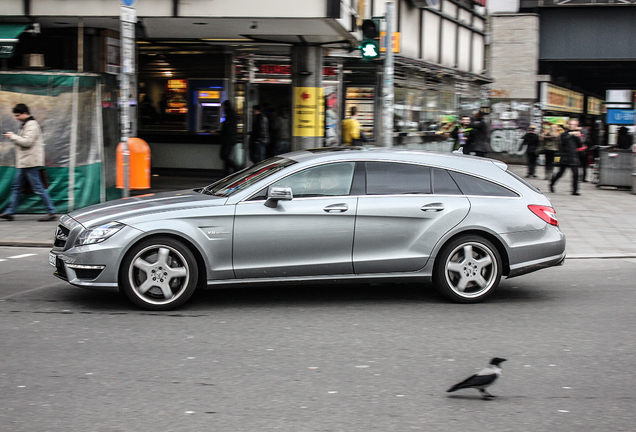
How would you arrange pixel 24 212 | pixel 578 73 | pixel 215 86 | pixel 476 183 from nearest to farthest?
pixel 476 183 → pixel 24 212 → pixel 215 86 → pixel 578 73

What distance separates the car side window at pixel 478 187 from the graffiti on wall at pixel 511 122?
22525 millimetres

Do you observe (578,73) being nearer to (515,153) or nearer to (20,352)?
(515,153)

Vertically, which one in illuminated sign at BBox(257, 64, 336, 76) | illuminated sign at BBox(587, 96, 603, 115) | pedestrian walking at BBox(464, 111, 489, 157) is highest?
illuminated sign at BBox(587, 96, 603, 115)

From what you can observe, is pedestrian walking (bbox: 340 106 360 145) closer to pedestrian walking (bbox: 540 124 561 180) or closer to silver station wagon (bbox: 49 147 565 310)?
pedestrian walking (bbox: 540 124 561 180)

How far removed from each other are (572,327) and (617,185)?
46.0 ft

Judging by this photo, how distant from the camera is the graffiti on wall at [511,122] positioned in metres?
29.1

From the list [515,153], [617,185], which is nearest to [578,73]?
[515,153]

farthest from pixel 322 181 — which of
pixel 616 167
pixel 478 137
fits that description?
pixel 616 167

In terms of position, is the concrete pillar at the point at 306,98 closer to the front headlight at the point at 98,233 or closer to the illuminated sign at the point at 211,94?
the illuminated sign at the point at 211,94

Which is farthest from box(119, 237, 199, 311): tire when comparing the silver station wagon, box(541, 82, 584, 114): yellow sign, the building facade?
box(541, 82, 584, 114): yellow sign

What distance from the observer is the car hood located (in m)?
6.66

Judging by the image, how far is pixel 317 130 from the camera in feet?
53.0

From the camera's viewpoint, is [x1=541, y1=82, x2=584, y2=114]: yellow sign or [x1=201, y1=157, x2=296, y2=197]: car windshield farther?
[x1=541, y1=82, x2=584, y2=114]: yellow sign

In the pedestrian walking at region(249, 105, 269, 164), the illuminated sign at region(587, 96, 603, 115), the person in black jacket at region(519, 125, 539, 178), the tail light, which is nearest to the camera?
the tail light
